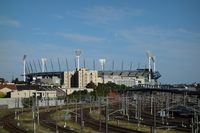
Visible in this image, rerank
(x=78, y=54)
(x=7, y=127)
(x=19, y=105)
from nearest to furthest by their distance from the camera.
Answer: (x=7, y=127)
(x=19, y=105)
(x=78, y=54)

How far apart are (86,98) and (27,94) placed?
17176 mm

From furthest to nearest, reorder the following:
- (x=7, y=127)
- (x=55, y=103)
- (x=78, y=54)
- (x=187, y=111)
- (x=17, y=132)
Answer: (x=78, y=54), (x=55, y=103), (x=187, y=111), (x=7, y=127), (x=17, y=132)

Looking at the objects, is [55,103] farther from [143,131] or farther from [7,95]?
[143,131]

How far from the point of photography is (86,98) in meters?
119

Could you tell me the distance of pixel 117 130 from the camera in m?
52.3

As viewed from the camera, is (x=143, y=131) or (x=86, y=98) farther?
(x=86, y=98)

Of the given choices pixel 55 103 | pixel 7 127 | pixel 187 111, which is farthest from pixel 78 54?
pixel 7 127

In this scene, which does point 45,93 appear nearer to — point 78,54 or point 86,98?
point 86,98

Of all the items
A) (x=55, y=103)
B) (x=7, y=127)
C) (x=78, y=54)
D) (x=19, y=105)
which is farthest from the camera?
(x=78, y=54)

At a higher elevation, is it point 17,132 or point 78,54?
point 78,54

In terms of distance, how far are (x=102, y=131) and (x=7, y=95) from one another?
245 ft

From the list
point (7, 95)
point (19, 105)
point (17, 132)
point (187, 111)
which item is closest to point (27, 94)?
point (7, 95)

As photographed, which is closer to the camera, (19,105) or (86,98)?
(19,105)

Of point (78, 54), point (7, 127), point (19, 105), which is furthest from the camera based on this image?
point (78, 54)
